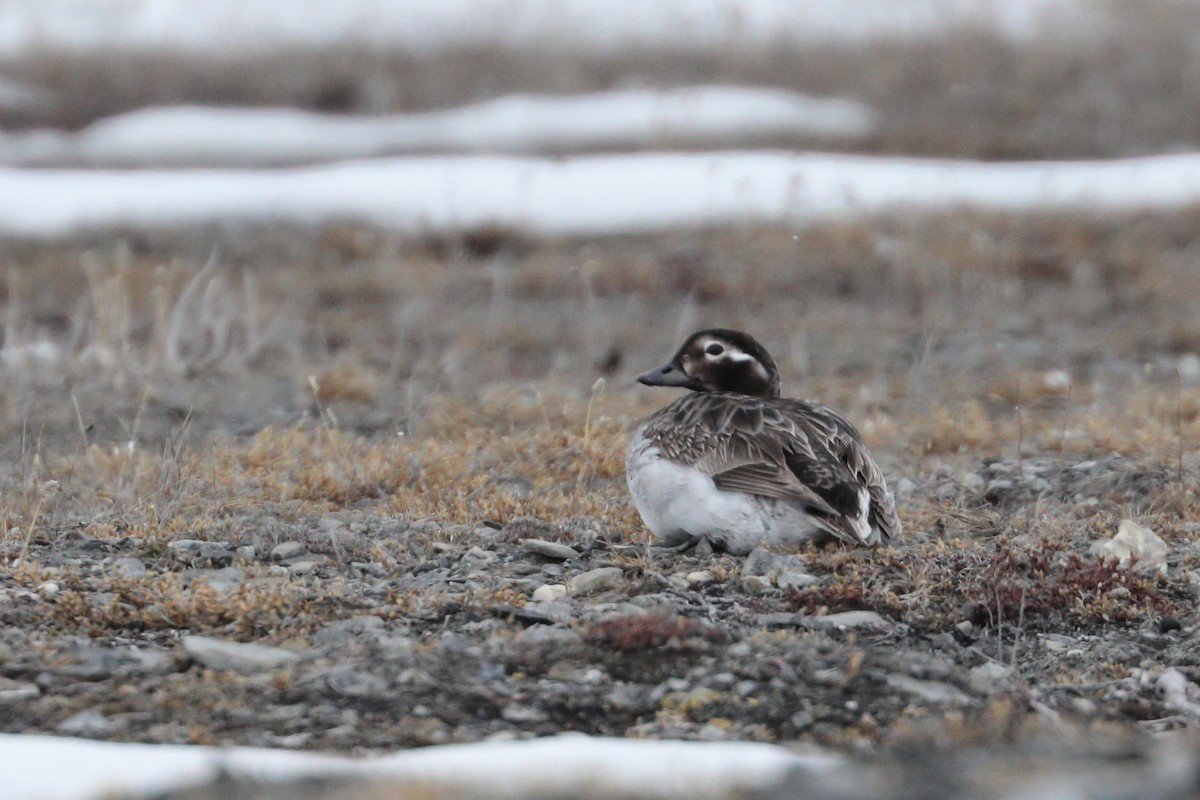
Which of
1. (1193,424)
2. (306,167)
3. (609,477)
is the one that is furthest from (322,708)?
(306,167)

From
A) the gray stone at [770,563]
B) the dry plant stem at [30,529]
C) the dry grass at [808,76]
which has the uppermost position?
the dry grass at [808,76]

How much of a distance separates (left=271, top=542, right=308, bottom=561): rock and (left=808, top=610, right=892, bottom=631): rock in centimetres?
218

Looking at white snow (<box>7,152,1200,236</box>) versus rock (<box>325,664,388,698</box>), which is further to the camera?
white snow (<box>7,152,1200,236</box>)

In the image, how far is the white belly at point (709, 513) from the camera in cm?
654

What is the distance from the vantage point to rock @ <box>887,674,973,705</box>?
495 cm

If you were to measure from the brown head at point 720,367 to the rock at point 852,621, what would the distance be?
1.87 metres

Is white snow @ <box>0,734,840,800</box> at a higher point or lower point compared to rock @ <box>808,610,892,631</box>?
higher

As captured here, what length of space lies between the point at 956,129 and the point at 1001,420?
12347mm

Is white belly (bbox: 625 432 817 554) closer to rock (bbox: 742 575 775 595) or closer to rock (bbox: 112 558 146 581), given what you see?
rock (bbox: 742 575 775 595)

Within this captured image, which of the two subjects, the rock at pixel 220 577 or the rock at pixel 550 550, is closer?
the rock at pixel 220 577

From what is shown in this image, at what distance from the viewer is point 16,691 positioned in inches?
193

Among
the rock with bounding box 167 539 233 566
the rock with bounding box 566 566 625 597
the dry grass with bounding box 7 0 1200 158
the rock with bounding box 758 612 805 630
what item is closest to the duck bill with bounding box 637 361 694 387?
the rock with bounding box 566 566 625 597

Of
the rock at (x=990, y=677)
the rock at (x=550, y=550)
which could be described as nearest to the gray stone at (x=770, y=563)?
the rock at (x=550, y=550)

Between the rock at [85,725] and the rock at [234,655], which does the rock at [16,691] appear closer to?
the rock at [85,725]
